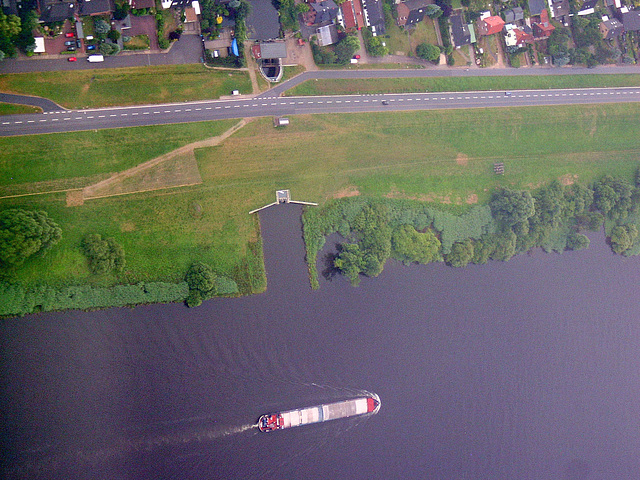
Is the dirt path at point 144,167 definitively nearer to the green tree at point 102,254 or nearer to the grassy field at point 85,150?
the grassy field at point 85,150

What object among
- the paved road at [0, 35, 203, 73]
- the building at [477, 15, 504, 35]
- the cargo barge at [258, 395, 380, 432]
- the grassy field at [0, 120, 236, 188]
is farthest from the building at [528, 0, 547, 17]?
the cargo barge at [258, 395, 380, 432]

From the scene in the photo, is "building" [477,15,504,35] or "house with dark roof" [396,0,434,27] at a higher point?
"house with dark roof" [396,0,434,27]

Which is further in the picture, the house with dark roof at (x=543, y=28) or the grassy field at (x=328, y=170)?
the house with dark roof at (x=543, y=28)

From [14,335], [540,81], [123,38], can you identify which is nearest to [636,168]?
[540,81]

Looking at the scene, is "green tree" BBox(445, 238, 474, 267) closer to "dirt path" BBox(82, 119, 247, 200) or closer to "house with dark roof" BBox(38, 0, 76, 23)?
"dirt path" BBox(82, 119, 247, 200)

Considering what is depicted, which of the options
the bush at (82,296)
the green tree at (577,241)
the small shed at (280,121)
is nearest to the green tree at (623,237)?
the green tree at (577,241)

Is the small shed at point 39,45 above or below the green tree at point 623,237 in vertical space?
above

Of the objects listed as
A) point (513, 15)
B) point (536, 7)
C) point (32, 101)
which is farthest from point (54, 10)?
point (536, 7)
